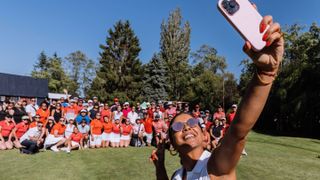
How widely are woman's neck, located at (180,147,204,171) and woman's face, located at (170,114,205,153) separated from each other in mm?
24

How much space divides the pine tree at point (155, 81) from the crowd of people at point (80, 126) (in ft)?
98.1

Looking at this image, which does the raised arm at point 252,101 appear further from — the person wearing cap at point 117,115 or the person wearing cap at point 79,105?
the person wearing cap at point 117,115

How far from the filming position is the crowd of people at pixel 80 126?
12344 mm

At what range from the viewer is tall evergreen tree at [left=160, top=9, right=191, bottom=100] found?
48.4 meters

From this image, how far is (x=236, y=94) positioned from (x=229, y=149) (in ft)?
142

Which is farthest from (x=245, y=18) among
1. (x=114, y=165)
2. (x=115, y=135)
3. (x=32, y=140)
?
(x=115, y=135)

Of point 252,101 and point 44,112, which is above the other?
point 44,112

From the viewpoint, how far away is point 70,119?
13.1 metres

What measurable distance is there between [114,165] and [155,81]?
37.2 m

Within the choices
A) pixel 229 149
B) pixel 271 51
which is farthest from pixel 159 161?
pixel 271 51

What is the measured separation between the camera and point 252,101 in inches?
57.5

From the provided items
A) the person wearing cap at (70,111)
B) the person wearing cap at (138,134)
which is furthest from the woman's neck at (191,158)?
the person wearing cap at (138,134)

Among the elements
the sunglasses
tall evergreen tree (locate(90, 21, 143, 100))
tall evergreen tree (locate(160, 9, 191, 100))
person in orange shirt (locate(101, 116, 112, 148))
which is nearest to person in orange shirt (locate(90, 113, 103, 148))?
person in orange shirt (locate(101, 116, 112, 148))

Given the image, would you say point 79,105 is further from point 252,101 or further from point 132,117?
point 252,101
